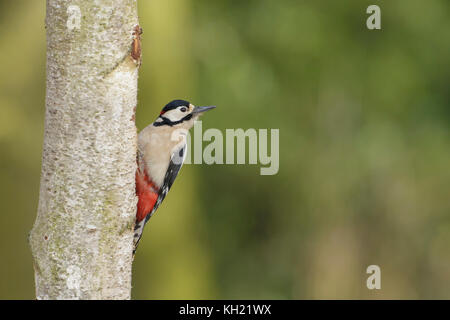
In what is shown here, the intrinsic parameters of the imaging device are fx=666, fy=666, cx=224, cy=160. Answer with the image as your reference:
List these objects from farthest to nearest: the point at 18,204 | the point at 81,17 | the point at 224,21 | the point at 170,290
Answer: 1. the point at 224,21
2. the point at 170,290
3. the point at 18,204
4. the point at 81,17

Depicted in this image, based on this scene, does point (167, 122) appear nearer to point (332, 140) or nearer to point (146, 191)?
point (146, 191)

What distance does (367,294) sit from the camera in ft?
18.7

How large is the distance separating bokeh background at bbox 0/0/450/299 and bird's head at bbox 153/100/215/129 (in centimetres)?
237

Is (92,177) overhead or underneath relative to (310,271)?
overhead

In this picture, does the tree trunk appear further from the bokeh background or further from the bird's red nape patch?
the bokeh background

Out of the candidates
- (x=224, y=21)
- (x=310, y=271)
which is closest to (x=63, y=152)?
(x=224, y=21)

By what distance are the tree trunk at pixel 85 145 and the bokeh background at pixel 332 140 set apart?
3341 mm

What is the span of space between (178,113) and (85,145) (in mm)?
1021

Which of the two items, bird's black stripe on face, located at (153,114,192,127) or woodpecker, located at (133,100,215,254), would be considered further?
bird's black stripe on face, located at (153,114,192,127)

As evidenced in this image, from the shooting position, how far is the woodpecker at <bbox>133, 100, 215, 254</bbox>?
9.04 feet

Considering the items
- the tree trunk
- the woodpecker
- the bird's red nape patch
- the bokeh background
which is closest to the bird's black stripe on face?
the woodpecker

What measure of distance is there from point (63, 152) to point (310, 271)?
14.1ft

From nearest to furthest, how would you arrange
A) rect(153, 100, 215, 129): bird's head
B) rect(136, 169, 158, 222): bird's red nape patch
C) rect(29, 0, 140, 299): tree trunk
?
rect(29, 0, 140, 299): tree trunk, rect(136, 169, 158, 222): bird's red nape patch, rect(153, 100, 215, 129): bird's head

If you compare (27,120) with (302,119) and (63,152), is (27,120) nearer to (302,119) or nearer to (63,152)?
(63,152)
